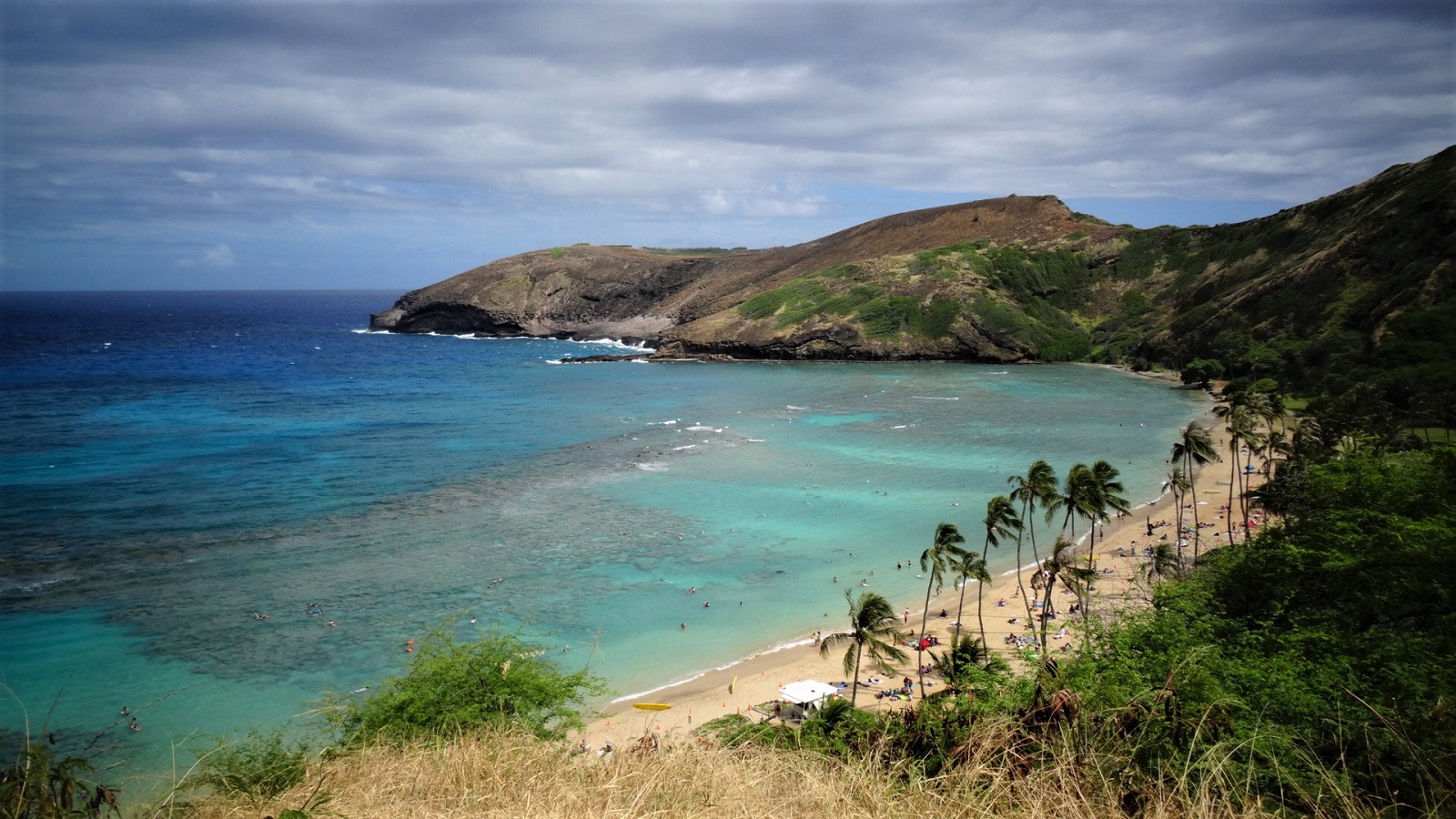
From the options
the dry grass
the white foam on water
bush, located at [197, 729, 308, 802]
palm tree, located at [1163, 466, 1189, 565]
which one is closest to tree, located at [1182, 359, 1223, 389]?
palm tree, located at [1163, 466, 1189, 565]

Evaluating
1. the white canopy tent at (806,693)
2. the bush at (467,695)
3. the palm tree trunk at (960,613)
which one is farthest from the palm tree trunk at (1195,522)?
the bush at (467,695)

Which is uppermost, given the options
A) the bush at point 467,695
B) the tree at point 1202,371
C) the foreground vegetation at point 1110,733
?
the tree at point 1202,371

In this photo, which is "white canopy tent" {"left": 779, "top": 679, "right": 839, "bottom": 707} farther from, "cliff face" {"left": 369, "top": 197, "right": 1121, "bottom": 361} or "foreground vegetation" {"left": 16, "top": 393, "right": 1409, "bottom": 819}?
"cliff face" {"left": 369, "top": 197, "right": 1121, "bottom": 361}

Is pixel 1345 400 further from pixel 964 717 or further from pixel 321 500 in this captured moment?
pixel 321 500

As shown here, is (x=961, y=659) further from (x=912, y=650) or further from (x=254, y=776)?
(x=254, y=776)

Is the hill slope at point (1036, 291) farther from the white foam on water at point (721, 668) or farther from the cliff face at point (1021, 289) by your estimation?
the white foam on water at point (721, 668)

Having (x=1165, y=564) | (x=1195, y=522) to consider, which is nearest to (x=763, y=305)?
(x=1195, y=522)

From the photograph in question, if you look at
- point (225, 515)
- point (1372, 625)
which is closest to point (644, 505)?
point (225, 515)
